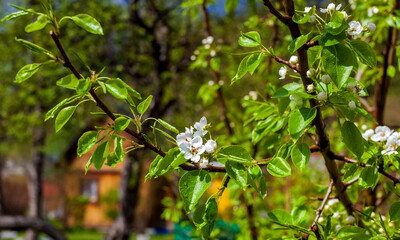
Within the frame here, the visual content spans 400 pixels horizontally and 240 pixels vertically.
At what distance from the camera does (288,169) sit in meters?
1.14

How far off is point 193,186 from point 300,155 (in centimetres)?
29

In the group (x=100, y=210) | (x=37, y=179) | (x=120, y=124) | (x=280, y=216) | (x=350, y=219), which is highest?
(x=120, y=124)

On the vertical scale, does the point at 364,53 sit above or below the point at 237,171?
above

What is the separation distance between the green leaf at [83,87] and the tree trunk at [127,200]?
273 inches

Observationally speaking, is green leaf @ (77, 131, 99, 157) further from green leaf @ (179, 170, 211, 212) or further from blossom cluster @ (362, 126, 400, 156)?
blossom cluster @ (362, 126, 400, 156)

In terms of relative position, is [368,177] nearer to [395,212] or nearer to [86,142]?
[395,212]

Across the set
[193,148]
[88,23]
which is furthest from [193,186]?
[88,23]

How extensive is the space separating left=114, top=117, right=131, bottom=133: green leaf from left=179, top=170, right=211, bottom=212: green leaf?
18cm

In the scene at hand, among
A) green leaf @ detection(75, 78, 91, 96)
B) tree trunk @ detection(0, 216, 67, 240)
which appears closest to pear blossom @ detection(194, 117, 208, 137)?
green leaf @ detection(75, 78, 91, 96)

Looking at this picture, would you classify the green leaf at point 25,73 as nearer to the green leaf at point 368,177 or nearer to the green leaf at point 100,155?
the green leaf at point 100,155

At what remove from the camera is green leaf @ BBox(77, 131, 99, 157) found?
1.17 m

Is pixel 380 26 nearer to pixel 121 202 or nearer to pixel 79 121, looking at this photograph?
pixel 121 202

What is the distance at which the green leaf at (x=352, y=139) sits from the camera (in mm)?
1154

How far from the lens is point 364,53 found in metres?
1.11
